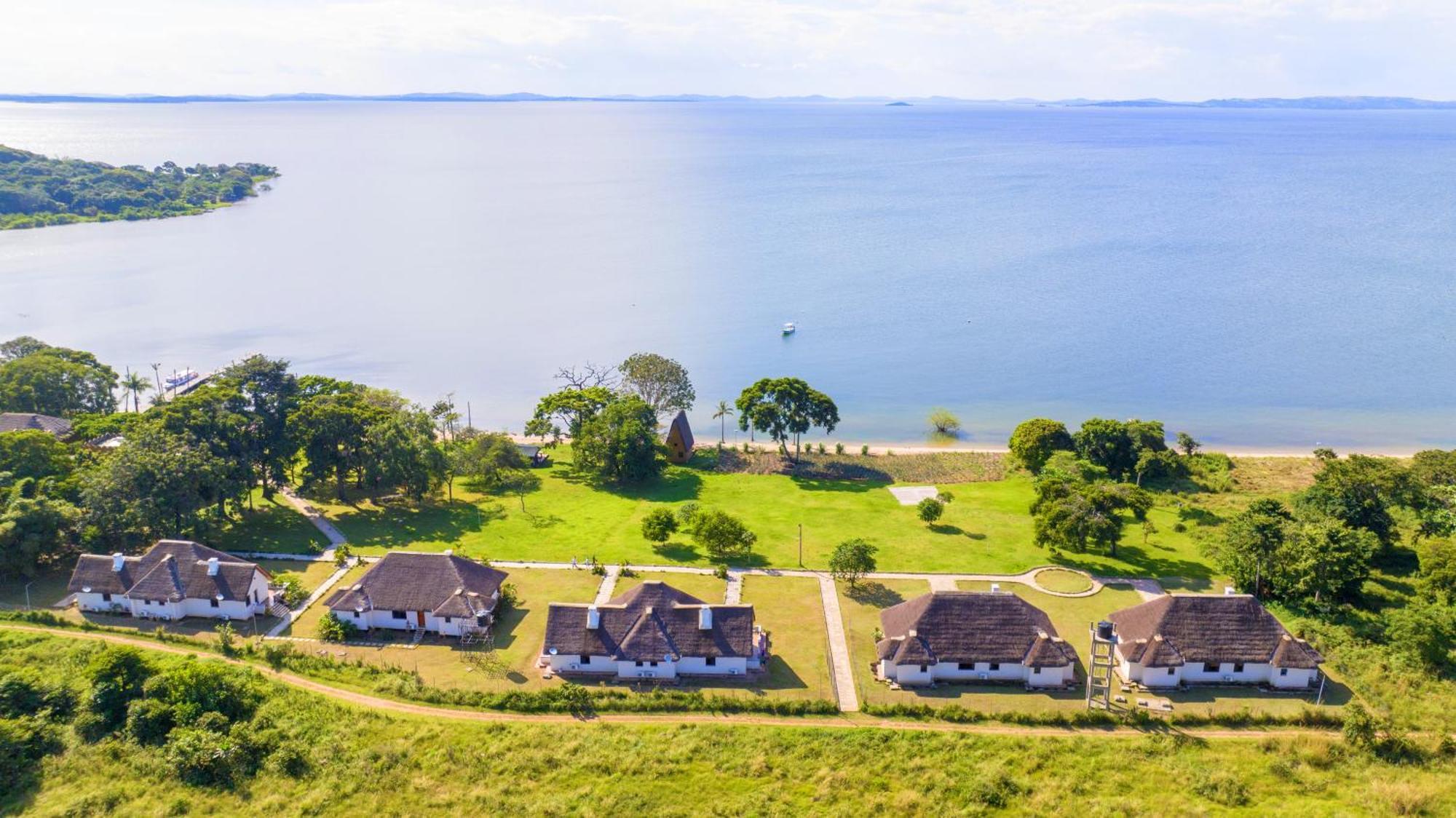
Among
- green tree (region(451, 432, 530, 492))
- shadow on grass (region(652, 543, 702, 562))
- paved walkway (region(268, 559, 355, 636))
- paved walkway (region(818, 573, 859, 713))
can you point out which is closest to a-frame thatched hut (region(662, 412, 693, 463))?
green tree (region(451, 432, 530, 492))

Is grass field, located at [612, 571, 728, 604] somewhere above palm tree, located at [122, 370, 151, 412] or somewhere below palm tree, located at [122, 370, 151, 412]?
below

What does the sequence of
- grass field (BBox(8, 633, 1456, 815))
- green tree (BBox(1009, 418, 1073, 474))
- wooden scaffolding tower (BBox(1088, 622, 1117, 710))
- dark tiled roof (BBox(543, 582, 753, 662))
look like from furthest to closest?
green tree (BBox(1009, 418, 1073, 474))
dark tiled roof (BBox(543, 582, 753, 662))
wooden scaffolding tower (BBox(1088, 622, 1117, 710))
grass field (BBox(8, 633, 1456, 815))

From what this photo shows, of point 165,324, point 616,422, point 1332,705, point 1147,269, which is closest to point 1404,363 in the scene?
point 1147,269

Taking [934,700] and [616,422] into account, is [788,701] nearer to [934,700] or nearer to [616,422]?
[934,700]

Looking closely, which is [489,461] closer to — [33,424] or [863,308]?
[33,424]

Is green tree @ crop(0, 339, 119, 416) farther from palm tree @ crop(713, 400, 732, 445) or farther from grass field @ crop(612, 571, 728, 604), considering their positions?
grass field @ crop(612, 571, 728, 604)
